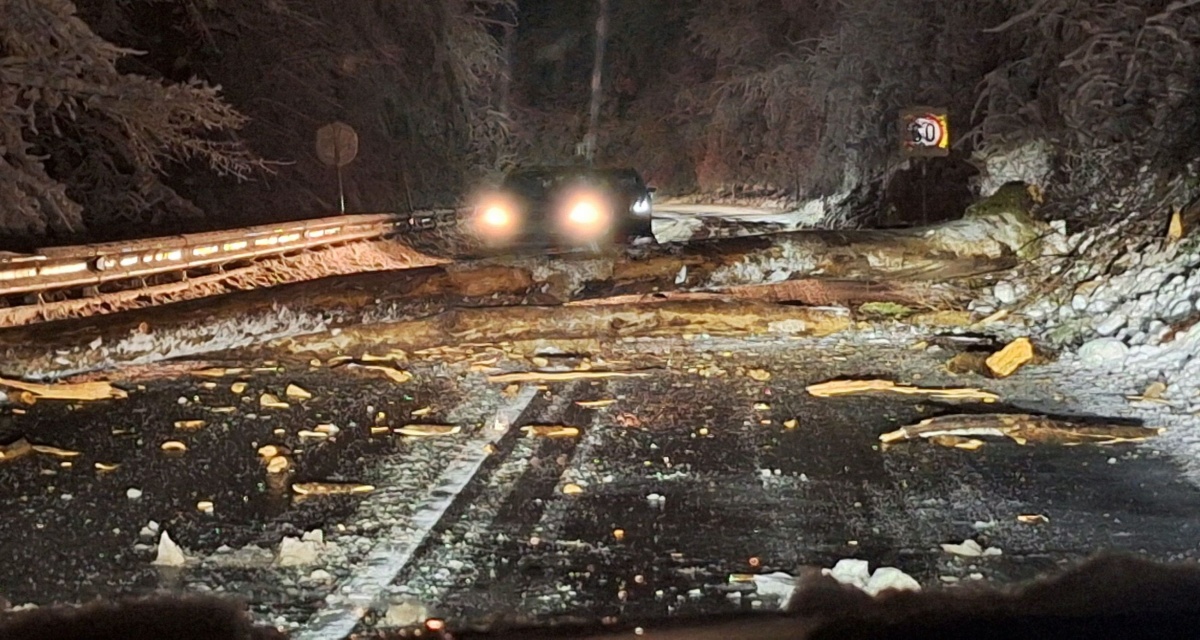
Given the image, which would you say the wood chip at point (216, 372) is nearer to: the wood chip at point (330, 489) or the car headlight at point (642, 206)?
the wood chip at point (330, 489)

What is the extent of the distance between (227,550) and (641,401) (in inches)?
163

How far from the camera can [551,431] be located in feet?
25.9

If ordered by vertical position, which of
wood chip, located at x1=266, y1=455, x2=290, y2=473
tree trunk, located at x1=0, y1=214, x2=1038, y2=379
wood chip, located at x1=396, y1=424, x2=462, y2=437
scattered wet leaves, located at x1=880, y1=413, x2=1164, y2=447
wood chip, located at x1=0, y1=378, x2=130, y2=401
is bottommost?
scattered wet leaves, located at x1=880, y1=413, x2=1164, y2=447

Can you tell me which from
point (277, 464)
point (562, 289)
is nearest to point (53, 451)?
point (277, 464)

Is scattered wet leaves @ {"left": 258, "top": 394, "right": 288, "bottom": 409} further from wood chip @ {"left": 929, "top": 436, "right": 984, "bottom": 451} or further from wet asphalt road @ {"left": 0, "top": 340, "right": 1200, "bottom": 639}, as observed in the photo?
wood chip @ {"left": 929, "top": 436, "right": 984, "bottom": 451}

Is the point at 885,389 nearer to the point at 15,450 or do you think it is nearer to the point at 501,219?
the point at 15,450


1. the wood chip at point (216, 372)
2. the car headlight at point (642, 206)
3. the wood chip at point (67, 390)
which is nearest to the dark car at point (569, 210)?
the car headlight at point (642, 206)

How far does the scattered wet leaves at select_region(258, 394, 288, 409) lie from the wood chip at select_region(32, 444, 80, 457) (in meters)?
1.66

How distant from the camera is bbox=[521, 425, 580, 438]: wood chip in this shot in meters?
7.79

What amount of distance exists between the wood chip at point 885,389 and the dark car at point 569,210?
7.63 meters

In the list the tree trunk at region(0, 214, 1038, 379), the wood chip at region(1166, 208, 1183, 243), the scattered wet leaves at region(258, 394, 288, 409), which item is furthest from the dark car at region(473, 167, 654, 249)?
the scattered wet leaves at region(258, 394, 288, 409)

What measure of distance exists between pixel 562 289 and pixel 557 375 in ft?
7.73

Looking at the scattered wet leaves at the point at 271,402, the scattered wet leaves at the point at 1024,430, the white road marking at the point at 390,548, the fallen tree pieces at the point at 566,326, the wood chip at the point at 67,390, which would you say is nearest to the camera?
the white road marking at the point at 390,548

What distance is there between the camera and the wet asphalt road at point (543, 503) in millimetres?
4988
